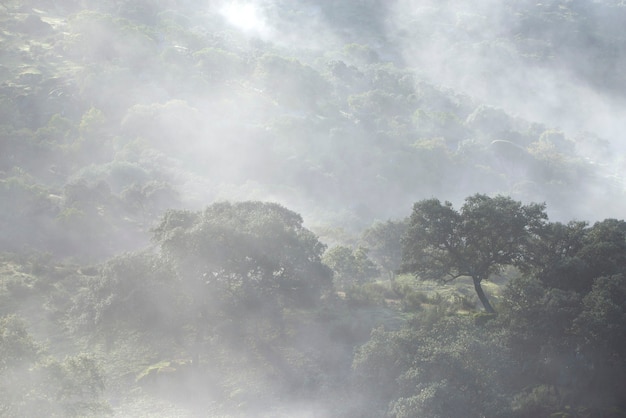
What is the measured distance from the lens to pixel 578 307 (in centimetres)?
2670

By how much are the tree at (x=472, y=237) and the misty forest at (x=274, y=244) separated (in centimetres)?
12

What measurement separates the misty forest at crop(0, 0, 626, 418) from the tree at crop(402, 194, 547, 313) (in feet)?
0.39

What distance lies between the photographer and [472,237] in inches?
1280

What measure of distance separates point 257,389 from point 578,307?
1534cm

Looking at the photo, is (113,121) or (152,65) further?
(152,65)

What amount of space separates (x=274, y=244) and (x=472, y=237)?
36.4 feet

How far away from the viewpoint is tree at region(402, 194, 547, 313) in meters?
31.6

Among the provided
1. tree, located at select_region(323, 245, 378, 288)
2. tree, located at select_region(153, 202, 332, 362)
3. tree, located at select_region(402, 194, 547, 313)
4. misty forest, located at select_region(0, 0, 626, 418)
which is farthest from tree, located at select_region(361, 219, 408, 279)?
tree, located at select_region(402, 194, 547, 313)

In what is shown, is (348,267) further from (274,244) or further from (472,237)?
(472,237)

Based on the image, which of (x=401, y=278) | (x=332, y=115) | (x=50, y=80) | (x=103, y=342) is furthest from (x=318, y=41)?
(x=103, y=342)

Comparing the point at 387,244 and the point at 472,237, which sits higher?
the point at 387,244

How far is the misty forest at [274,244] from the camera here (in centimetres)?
2561

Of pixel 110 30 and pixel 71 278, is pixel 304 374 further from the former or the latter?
pixel 110 30

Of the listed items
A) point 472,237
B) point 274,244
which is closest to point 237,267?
point 274,244
